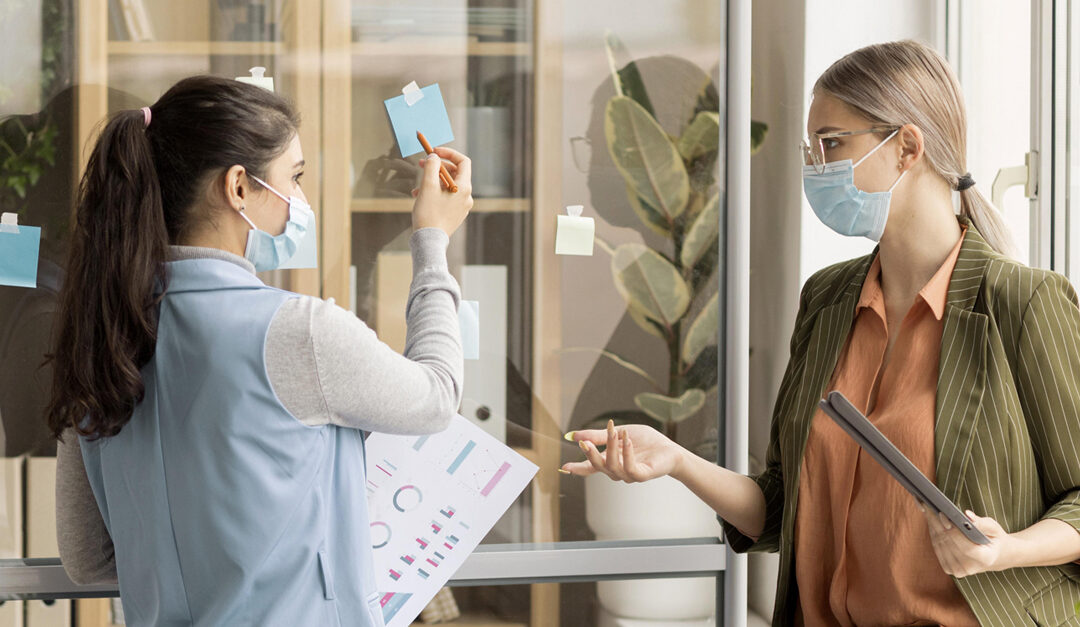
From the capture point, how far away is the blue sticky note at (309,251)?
1617 mm

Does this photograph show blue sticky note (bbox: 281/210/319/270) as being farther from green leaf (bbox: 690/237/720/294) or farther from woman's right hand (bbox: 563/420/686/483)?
green leaf (bbox: 690/237/720/294)

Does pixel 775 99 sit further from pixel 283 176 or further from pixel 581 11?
pixel 283 176

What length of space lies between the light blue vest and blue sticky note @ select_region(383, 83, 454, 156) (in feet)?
2.15

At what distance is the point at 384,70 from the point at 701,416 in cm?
85

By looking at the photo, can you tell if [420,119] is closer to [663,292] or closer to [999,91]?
[663,292]

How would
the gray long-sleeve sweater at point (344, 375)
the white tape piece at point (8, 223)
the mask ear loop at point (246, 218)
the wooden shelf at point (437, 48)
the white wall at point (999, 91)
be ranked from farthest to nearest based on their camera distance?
1. the white wall at point (999, 91)
2. the wooden shelf at point (437, 48)
3. the white tape piece at point (8, 223)
4. the mask ear loop at point (246, 218)
5. the gray long-sleeve sweater at point (344, 375)

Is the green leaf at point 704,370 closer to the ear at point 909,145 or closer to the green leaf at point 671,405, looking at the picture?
the green leaf at point 671,405

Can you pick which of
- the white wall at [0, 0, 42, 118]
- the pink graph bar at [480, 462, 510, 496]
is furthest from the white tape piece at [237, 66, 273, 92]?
the pink graph bar at [480, 462, 510, 496]

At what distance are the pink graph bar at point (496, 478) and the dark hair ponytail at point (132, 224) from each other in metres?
0.69

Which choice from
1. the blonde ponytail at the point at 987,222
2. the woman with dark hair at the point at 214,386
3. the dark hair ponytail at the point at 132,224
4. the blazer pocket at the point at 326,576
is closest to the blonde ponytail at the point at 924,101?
the blonde ponytail at the point at 987,222

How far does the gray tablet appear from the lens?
1009mm

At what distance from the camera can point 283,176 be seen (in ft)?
3.75

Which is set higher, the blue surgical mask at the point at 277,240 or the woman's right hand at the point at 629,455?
the blue surgical mask at the point at 277,240

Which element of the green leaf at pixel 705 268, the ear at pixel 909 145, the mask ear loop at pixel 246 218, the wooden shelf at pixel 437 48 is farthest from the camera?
the green leaf at pixel 705 268
